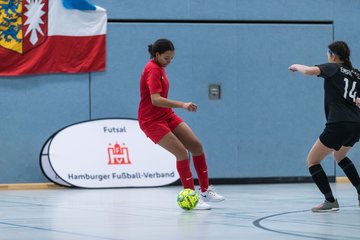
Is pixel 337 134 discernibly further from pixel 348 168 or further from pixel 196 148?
pixel 196 148

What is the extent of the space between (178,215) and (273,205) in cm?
185

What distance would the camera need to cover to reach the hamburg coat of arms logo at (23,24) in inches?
579

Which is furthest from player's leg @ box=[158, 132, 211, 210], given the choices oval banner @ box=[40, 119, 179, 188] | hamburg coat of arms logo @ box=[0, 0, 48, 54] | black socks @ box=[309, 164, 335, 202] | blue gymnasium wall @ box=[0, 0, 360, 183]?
hamburg coat of arms logo @ box=[0, 0, 48, 54]

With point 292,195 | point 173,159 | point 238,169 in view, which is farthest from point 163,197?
point 238,169

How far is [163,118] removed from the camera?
9594 millimetres

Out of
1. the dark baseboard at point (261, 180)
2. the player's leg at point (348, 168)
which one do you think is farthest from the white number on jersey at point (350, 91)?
the dark baseboard at point (261, 180)

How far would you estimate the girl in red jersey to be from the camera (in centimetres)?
934

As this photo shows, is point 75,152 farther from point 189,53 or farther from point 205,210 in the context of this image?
point 205,210

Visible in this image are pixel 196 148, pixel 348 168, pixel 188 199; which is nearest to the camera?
pixel 188 199

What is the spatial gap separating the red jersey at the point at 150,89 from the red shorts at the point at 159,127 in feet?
0.16

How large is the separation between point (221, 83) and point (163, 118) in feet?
19.8

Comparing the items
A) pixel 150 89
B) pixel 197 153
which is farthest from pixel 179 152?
pixel 150 89

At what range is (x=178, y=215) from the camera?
891cm

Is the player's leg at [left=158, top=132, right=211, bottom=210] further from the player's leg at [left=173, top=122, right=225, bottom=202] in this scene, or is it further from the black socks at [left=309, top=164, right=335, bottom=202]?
the black socks at [left=309, top=164, right=335, bottom=202]
